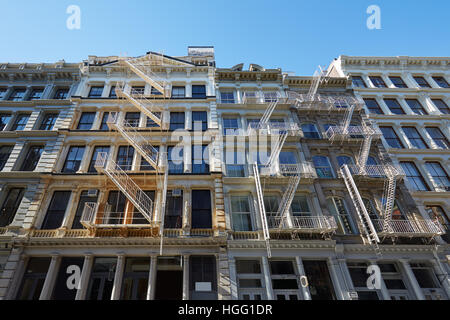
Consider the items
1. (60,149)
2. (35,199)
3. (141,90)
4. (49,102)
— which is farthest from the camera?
(141,90)

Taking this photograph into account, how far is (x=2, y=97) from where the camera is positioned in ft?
66.1

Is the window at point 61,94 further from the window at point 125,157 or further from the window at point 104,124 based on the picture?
the window at point 125,157

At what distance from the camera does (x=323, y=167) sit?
17.6 meters

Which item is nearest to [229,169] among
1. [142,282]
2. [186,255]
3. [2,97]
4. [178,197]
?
[178,197]

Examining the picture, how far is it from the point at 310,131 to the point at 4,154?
2345 centimetres

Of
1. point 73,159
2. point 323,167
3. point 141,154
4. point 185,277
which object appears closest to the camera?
point 185,277

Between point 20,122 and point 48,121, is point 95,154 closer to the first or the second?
point 48,121

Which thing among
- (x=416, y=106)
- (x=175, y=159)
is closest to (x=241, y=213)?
(x=175, y=159)

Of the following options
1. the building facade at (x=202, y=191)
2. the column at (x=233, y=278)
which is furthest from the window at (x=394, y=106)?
the column at (x=233, y=278)

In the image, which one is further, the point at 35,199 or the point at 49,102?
the point at 49,102

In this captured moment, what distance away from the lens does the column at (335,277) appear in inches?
484

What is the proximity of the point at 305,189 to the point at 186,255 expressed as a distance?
8.74m
